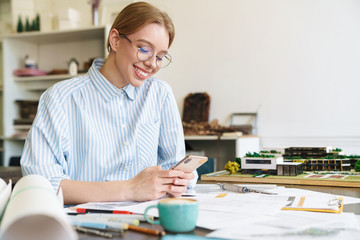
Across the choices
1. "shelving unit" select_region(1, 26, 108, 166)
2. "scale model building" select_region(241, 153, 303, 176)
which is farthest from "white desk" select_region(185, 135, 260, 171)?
"scale model building" select_region(241, 153, 303, 176)

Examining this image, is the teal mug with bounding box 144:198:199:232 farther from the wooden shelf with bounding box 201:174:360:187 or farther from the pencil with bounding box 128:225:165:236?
the wooden shelf with bounding box 201:174:360:187

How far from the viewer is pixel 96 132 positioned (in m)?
1.51

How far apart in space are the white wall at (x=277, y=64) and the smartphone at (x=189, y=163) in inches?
125

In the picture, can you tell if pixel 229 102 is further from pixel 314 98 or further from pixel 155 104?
pixel 155 104

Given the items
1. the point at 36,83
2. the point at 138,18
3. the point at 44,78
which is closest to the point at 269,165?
the point at 138,18

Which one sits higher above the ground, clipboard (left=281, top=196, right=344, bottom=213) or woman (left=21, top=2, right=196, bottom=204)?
woman (left=21, top=2, right=196, bottom=204)

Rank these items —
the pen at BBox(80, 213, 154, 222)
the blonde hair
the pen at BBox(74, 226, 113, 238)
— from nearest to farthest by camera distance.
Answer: the pen at BBox(74, 226, 113, 238), the pen at BBox(80, 213, 154, 222), the blonde hair

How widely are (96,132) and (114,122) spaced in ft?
0.28

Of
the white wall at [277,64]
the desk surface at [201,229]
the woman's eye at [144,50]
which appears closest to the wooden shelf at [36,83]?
the white wall at [277,64]

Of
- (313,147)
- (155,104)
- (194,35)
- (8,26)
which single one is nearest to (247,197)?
(155,104)

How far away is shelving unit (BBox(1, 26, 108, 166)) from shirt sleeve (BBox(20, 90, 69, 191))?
3.40 metres

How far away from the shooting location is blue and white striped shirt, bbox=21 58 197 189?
1.35 metres

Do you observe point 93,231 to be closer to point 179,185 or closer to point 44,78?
point 179,185

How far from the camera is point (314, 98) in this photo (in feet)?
13.9
